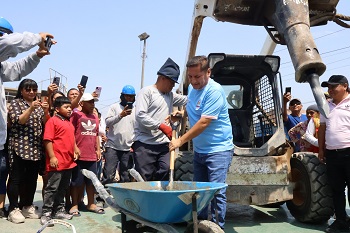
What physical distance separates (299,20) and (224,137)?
1610 mm

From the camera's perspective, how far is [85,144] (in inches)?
221

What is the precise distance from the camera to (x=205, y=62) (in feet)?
12.2

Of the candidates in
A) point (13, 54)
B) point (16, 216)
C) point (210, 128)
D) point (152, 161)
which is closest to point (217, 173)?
point (210, 128)

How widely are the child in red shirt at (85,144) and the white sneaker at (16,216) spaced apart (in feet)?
2.73

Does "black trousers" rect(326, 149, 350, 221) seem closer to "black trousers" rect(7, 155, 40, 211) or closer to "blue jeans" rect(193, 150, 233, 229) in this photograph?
"blue jeans" rect(193, 150, 233, 229)


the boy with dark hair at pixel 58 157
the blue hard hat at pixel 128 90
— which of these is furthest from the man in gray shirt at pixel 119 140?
the boy with dark hair at pixel 58 157

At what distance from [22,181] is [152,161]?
1771 mm

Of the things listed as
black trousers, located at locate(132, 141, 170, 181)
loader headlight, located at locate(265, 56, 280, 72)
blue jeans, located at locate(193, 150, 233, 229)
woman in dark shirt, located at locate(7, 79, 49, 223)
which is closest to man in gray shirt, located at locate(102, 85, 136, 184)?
woman in dark shirt, located at locate(7, 79, 49, 223)

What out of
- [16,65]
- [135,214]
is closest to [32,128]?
[16,65]

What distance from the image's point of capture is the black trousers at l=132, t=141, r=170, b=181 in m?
4.71

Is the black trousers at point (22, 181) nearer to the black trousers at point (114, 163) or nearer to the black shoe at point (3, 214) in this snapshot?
the black shoe at point (3, 214)

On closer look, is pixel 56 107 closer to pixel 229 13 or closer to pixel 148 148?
pixel 148 148

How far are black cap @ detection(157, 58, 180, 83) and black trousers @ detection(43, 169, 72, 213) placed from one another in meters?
1.85

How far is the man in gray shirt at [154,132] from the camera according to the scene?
4.64 metres
